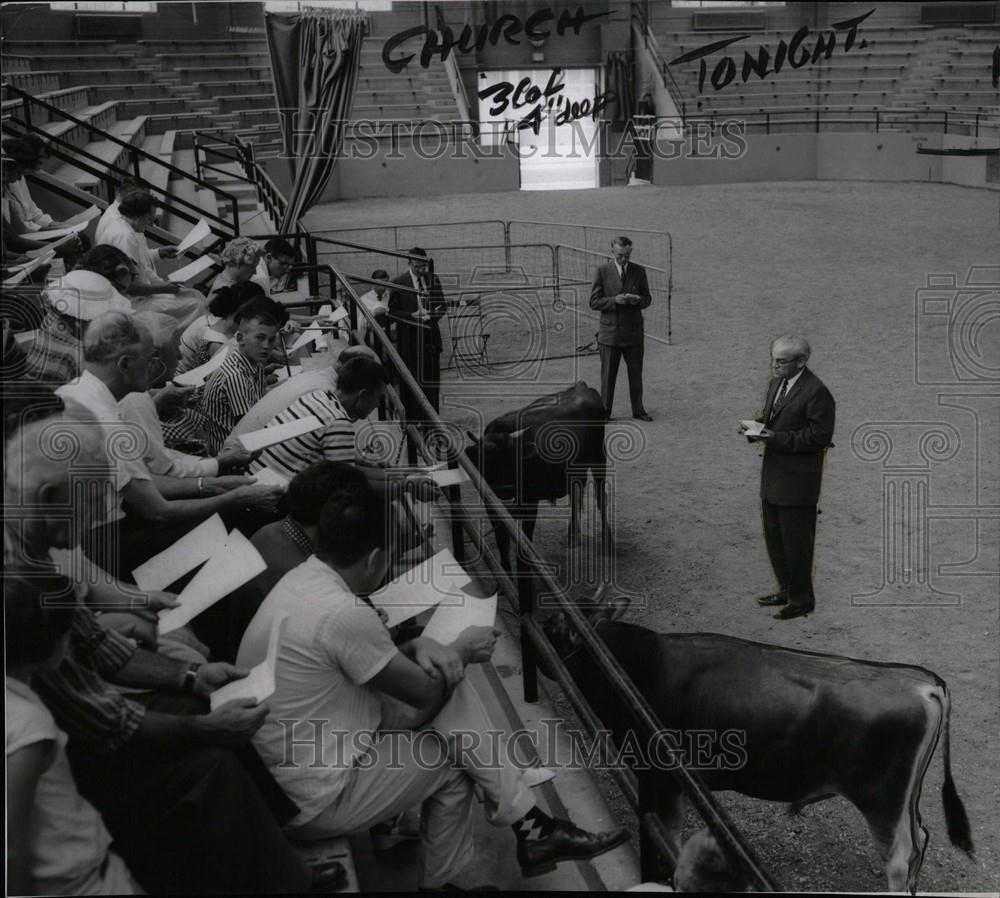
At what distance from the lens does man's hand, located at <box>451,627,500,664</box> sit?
274 centimetres

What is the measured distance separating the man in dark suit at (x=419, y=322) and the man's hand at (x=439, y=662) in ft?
21.8

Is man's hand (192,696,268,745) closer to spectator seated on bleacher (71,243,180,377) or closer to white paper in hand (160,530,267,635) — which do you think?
white paper in hand (160,530,267,635)

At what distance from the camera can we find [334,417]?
4117 millimetres

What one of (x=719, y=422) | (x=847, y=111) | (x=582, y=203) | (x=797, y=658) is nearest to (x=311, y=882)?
(x=797, y=658)

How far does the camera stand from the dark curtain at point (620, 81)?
95.5ft

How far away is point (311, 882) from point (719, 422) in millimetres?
7824

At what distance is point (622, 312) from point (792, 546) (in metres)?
4.02

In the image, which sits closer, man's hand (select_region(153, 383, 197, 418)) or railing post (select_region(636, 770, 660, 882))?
railing post (select_region(636, 770, 660, 882))

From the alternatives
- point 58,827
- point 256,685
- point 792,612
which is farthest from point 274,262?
point 58,827

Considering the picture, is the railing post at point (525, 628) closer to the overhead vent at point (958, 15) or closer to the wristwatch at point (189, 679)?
the wristwatch at point (189, 679)

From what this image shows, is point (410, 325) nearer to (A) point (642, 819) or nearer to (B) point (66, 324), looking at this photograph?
(B) point (66, 324)

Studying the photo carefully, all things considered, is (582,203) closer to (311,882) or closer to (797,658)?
(797,658)

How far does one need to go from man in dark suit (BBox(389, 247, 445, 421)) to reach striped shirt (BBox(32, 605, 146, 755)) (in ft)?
22.9

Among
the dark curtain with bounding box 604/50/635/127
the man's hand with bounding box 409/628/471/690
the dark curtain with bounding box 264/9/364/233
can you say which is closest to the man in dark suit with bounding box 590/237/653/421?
the dark curtain with bounding box 264/9/364/233
